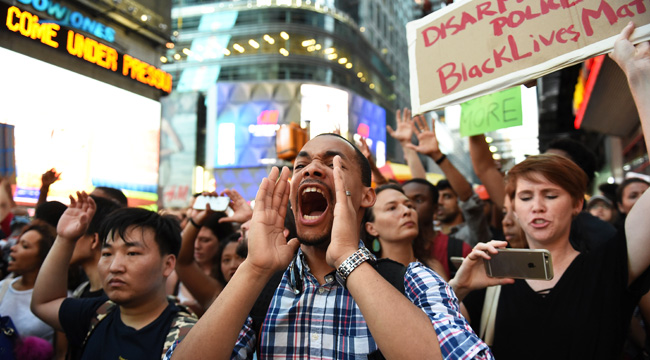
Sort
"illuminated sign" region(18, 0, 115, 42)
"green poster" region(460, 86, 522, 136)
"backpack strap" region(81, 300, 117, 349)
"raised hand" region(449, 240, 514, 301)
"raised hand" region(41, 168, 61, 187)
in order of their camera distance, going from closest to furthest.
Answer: "raised hand" region(449, 240, 514, 301) < "backpack strap" region(81, 300, 117, 349) < "green poster" region(460, 86, 522, 136) < "raised hand" region(41, 168, 61, 187) < "illuminated sign" region(18, 0, 115, 42)

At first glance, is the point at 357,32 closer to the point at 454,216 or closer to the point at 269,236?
the point at 454,216

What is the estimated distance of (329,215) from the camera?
6.31ft

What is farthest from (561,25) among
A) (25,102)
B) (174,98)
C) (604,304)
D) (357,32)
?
(357,32)

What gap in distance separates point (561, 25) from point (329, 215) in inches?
63.8

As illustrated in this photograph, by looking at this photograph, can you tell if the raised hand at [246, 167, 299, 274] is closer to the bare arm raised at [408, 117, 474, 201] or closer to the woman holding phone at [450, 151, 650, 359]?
the woman holding phone at [450, 151, 650, 359]

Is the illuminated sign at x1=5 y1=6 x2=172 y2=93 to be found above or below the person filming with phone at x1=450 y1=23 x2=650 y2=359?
above

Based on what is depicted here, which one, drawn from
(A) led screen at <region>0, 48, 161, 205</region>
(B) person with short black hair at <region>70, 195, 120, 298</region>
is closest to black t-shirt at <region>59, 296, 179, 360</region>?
(B) person with short black hair at <region>70, 195, 120, 298</region>

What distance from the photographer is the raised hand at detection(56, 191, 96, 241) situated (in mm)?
2994

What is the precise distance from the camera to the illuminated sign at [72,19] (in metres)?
10.6

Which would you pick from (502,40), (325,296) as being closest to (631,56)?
Result: (502,40)

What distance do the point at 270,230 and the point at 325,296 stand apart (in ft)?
1.10

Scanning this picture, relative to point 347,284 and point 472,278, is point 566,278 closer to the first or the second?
point 472,278

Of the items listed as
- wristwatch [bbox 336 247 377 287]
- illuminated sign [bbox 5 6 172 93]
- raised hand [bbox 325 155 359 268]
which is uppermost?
illuminated sign [bbox 5 6 172 93]

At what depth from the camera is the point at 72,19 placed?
1144 centimetres
